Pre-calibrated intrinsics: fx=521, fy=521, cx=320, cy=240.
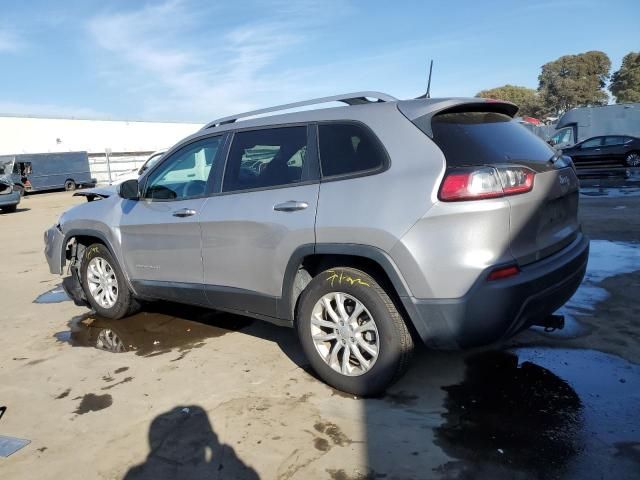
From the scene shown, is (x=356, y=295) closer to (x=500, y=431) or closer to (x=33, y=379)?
(x=500, y=431)

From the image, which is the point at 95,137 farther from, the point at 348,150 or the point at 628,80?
the point at 628,80

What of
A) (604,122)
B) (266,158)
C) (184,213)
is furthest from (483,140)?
(604,122)

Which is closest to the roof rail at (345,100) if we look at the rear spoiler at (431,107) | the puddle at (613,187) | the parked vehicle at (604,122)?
the rear spoiler at (431,107)

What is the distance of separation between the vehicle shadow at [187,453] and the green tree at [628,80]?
74868mm

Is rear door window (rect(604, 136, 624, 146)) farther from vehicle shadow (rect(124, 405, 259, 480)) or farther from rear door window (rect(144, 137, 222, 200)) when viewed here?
vehicle shadow (rect(124, 405, 259, 480))

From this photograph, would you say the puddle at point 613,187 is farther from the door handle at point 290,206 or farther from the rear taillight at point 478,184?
the door handle at point 290,206

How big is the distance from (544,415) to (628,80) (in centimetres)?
7869

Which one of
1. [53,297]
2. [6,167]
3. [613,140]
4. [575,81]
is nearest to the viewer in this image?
[53,297]

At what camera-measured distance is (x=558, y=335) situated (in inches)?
165

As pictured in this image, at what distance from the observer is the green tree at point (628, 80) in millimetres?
65688

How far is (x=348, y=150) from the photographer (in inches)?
134

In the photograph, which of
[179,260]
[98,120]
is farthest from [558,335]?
[98,120]

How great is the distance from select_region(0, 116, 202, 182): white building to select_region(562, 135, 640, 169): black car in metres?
29.4

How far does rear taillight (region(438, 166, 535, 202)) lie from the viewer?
114 inches
